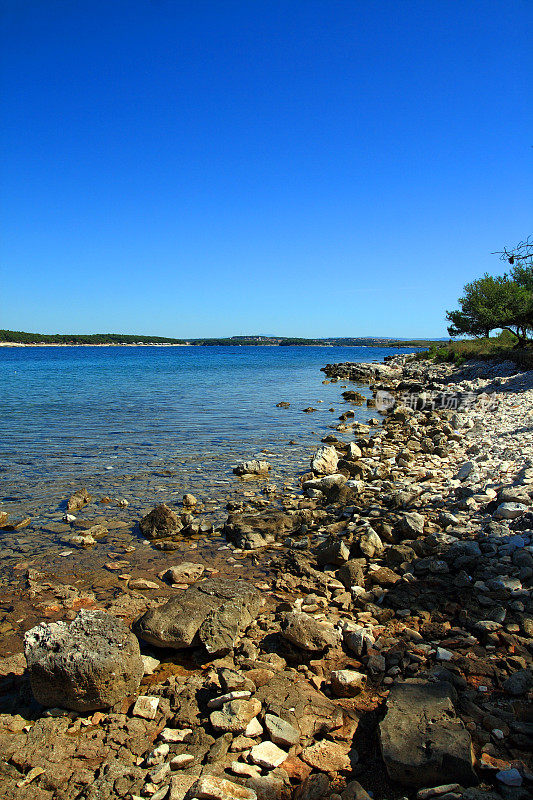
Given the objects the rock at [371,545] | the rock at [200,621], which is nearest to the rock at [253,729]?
the rock at [200,621]

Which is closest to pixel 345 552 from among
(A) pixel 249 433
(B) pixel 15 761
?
(B) pixel 15 761

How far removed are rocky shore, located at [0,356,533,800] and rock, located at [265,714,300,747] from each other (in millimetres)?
14

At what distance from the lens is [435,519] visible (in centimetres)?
759

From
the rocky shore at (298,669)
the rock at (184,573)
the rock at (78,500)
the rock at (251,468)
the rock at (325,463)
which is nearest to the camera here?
the rocky shore at (298,669)

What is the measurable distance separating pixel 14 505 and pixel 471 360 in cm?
4465

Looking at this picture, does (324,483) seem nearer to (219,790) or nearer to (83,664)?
(83,664)

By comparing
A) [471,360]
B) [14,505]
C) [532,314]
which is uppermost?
[532,314]

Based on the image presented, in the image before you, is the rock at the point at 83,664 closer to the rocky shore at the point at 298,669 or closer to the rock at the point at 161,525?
the rocky shore at the point at 298,669

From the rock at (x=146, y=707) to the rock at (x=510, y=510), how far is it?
17.7 feet

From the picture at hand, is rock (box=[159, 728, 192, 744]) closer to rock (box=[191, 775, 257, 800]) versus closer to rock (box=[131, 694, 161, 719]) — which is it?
rock (box=[131, 694, 161, 719])

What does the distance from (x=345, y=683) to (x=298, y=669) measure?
565 millimetres

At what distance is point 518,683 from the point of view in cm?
375

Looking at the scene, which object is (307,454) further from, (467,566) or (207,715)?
(207,715)

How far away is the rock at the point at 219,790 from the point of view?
275 cm
